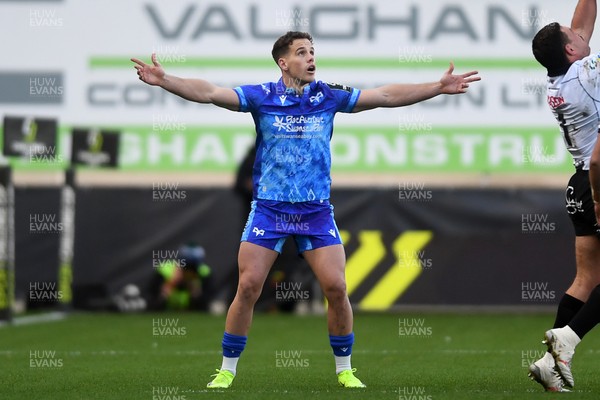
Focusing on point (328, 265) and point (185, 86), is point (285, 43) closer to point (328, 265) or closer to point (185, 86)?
point (185, 86)

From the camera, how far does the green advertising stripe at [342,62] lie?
1978 cm

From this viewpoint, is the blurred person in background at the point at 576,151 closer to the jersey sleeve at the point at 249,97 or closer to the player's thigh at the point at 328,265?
the player's thigh at the point at 328,265

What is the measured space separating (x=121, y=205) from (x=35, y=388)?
35.8 feet

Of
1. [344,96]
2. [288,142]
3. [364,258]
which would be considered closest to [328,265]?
[288,142]

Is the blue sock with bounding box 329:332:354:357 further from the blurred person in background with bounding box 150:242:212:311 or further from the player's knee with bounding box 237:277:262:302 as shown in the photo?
the blurred person in background with bounding box 150:242:212:311

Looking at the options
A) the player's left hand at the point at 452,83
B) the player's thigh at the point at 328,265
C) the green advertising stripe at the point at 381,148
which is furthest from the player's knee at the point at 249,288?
the green advertising stripe at the point at 381,148

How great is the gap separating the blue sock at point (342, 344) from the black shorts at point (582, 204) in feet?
5.44

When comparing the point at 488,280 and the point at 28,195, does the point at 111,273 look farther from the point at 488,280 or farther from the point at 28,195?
the point at 488,280

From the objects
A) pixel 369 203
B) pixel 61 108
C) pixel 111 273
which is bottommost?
pixel 111 273

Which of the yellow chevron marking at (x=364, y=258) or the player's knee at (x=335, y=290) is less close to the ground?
the player's knee at (x=335, y=290)

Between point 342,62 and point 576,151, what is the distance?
12230 millimetres

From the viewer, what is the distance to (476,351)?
1145 centimetres

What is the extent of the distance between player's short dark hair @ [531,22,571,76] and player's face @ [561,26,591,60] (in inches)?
1.7

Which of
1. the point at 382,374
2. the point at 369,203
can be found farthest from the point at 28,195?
the point at 382,374
